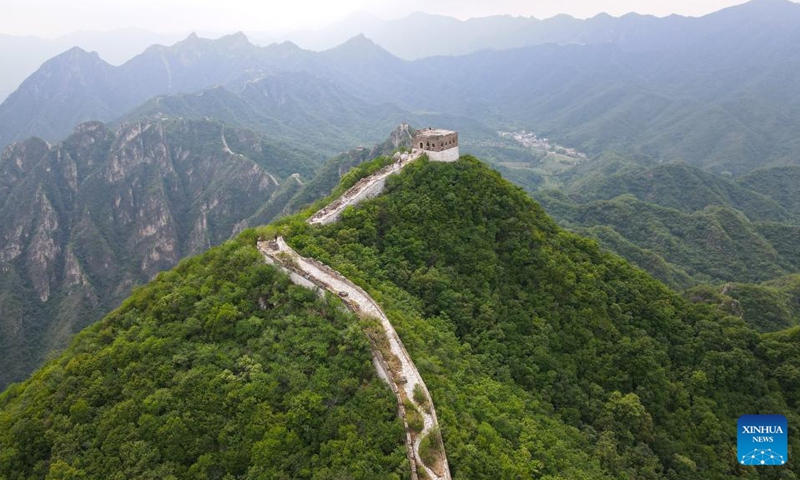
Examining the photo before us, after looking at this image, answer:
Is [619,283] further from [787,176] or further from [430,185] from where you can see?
[787,176]

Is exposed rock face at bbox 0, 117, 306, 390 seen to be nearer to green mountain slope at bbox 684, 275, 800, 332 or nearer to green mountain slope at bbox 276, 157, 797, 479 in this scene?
green mountain slope at bbox 276, 157, 797, 479

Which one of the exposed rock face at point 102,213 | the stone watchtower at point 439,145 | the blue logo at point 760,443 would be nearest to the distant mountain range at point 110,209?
the exposed rock face at point 102,213

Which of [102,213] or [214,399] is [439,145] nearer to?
[214,399]

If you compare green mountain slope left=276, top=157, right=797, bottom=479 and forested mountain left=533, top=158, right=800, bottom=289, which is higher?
green mountain slope left=276, top=157, right=797, bottom=479

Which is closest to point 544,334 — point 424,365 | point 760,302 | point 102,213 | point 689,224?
point 424,365

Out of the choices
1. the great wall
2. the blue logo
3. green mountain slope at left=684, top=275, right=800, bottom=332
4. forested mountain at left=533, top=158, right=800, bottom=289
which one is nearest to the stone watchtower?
the great wall

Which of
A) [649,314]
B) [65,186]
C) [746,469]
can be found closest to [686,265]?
[649,314]
